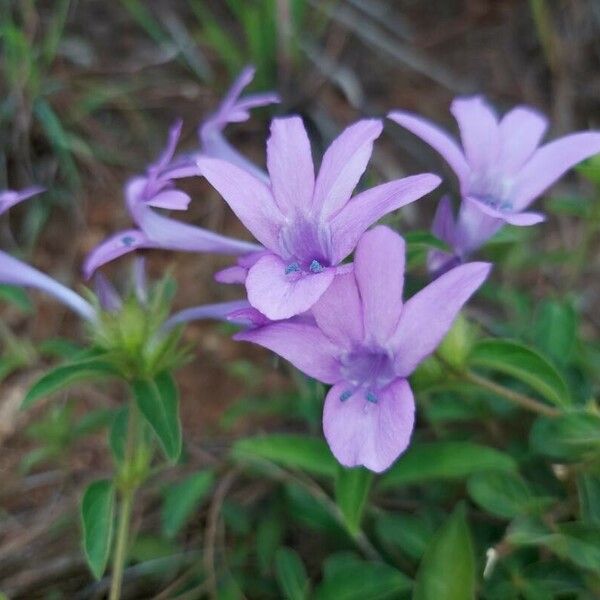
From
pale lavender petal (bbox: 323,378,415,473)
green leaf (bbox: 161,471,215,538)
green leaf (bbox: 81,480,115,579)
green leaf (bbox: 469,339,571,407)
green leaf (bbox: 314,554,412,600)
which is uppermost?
pale lavender petal (bbox: 323,378,415,473)

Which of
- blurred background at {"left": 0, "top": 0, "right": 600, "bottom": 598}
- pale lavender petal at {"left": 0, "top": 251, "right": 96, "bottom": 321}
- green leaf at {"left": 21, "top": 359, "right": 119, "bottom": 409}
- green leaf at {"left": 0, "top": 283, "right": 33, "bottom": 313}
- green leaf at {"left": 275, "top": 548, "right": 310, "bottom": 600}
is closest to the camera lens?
green leaf at {"left": 21, "top": 359, "right": 119, "bottom": 409}

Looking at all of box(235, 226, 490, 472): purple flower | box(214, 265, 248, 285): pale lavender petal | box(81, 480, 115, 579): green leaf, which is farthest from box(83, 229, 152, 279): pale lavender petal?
box(81, 480, 115, 579): green leaf

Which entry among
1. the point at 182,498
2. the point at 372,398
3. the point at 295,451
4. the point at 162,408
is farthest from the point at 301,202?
the point at 182,498

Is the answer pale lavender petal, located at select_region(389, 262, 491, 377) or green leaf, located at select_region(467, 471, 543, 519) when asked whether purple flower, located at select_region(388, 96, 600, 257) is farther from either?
green leaf, located at select_region(467, 471, 543, 519)

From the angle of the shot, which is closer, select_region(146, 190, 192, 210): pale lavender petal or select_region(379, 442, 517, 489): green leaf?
select_region(146, 190, 192, 210): pale lavender petal

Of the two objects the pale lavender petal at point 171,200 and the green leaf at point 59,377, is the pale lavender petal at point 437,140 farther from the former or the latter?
the green leaf at point 59,377

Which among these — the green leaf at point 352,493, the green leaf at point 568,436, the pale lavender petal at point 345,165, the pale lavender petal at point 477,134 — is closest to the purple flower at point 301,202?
the pale lavender petal at point 345,165

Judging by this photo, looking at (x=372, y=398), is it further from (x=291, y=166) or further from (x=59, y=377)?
(x=59, y=377)
